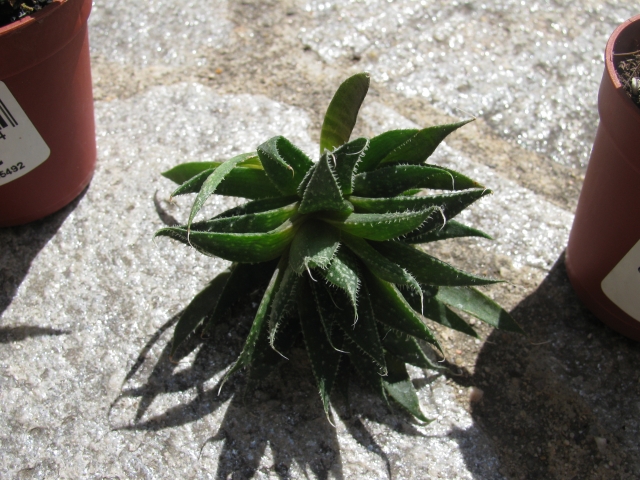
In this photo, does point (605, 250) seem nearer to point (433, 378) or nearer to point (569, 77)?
point (433, 378)

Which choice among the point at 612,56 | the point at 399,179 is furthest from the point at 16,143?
the point at 612,56

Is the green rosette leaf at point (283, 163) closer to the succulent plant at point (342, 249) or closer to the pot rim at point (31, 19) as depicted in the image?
the succulent plant at point (342, 249)

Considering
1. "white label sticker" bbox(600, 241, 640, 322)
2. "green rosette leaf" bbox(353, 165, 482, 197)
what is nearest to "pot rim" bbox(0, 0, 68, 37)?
"green rosette leaf" bbox(353, 165, 482, 197)

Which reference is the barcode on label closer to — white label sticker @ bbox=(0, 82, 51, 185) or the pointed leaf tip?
white label sticker @ bbox=(0, 82, 51, 185)

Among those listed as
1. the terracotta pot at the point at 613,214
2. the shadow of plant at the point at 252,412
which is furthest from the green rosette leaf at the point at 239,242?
the terracotta pot at the point at 613,214

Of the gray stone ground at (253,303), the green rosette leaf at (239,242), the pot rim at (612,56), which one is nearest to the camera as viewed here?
the green rosette leaf at (239,242)

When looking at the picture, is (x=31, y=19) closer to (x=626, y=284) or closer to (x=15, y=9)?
(x=15, y=9)
